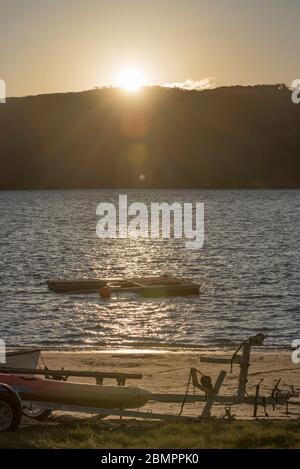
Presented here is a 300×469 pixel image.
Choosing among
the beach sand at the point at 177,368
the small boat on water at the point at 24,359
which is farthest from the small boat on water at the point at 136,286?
the small boat on water at the point at 24,359

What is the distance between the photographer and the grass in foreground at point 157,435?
50.2ft

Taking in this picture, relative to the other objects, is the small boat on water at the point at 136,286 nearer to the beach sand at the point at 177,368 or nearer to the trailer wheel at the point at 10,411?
the beach sand at the point at 177,368

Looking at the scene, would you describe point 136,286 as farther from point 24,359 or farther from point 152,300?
point 24,359

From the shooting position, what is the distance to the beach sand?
20.0 metres

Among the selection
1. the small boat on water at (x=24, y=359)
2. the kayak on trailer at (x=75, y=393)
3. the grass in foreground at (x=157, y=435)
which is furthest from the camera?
the small boat on water at (x=24, y=359)

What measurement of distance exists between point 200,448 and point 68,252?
7835 cm

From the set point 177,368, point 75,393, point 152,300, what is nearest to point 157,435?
point 75,393

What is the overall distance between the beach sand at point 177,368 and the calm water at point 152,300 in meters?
5.37

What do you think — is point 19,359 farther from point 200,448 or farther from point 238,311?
point 238,311

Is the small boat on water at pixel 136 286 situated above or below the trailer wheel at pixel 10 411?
above

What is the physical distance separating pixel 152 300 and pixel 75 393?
34.5 metres

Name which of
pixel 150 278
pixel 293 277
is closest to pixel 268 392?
pixel 150 278

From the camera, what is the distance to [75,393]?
706 inches

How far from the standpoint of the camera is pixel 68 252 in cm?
9269
